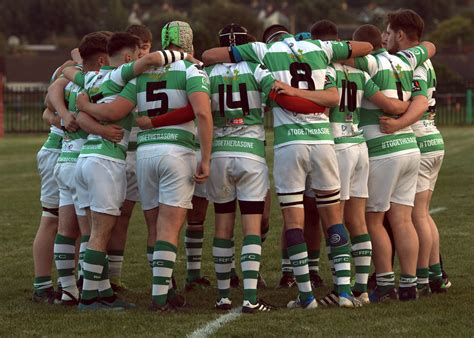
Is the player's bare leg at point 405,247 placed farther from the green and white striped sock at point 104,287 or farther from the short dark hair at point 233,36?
the green and white striped sock at point 104,287

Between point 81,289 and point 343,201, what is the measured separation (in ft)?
7.75

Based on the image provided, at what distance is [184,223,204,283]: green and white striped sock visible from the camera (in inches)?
436

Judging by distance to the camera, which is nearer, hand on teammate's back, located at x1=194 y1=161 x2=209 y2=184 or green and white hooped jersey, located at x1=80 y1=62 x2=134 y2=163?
hand on teammate's back, located at x1=194 y1=161 x2=209 y2=184

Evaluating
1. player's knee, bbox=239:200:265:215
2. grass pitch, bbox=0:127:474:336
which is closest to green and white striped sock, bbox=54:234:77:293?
grass pitch, bbox=0:127:474:336

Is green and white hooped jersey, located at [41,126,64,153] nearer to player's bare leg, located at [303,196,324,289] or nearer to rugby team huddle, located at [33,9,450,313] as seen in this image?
rugby team huddle, located at [33,9,450,313]

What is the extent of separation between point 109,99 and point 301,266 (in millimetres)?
1987

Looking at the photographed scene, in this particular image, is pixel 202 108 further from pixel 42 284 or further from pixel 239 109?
pixel 42 284

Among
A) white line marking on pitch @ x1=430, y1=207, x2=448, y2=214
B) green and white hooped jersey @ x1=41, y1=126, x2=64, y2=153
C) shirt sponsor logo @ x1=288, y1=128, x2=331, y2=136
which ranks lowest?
white line marking on pitch @ x1=430, y1=207, x2=448, y2=214

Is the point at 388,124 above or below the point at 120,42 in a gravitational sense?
below

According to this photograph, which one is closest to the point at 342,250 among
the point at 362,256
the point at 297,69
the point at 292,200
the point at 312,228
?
the point at 362,256

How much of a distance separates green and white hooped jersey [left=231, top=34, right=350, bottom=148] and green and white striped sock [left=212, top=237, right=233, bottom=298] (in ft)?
2.93

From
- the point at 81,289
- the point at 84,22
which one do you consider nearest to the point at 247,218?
the point at 81,289

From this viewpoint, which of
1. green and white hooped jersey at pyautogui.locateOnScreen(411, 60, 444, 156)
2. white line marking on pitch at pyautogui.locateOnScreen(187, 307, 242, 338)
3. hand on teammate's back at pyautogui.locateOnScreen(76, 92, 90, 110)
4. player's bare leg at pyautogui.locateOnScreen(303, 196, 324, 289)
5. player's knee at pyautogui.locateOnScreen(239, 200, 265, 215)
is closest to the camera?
white line marking on pitch at pyautogui.locateOnScreen(187, 307, 242, 338)

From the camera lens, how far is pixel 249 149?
9.70m
